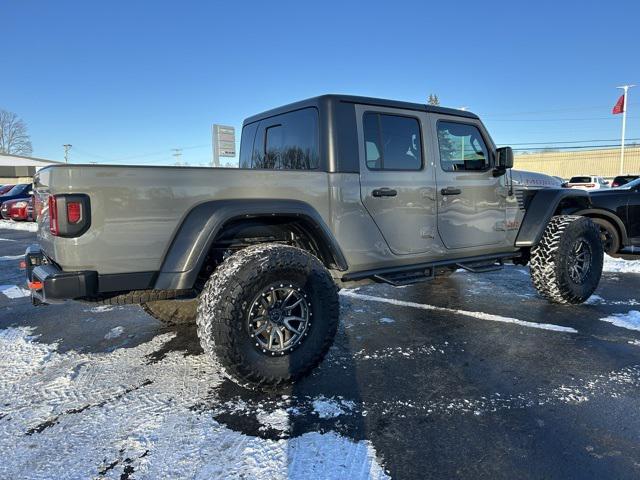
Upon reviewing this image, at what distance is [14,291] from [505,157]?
6.50 m

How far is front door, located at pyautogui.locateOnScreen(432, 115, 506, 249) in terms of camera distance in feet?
14.0

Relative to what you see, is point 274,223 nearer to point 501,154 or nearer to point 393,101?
point 393,101

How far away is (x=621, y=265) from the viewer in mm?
7703

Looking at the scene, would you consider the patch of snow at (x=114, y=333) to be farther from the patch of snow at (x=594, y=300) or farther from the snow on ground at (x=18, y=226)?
the snow on ground at (x=18, y=226)

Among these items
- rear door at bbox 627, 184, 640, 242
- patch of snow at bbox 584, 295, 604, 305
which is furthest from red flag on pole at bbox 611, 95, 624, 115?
patch of snow at bbox 584, 295, 604, 305

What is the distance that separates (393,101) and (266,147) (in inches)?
50.3

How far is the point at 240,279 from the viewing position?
114 inches

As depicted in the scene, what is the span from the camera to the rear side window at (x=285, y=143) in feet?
12.4

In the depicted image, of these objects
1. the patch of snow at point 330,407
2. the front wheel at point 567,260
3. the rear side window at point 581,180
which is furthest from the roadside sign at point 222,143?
the rear side window at point 581,180

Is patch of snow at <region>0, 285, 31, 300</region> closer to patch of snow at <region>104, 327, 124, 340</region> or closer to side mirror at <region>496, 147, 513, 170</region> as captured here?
patch of snow at <region>104, 327, 124, 340</region>

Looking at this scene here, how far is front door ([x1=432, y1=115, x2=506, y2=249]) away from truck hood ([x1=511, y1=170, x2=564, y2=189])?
0.31m

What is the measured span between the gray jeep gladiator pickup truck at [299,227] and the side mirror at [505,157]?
1 centimetres

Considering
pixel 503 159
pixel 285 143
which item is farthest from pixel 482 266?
pixel 285 143

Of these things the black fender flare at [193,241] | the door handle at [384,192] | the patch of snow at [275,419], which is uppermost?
the door handle at [384,192]
